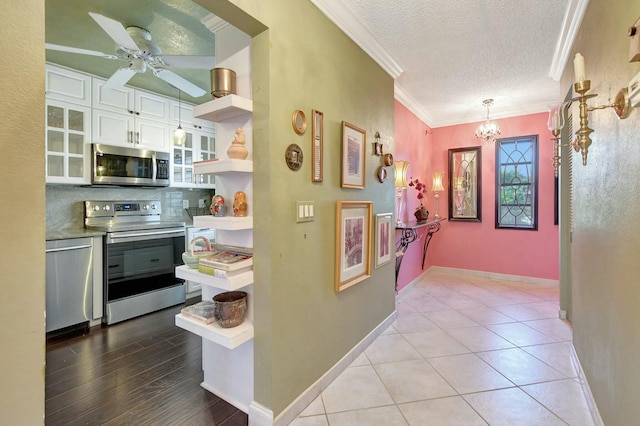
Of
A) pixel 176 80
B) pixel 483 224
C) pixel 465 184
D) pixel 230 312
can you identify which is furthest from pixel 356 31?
pixel 483 224

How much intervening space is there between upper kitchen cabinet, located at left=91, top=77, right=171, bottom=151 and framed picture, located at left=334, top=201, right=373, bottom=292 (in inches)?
110

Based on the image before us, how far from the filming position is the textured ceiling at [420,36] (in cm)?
199

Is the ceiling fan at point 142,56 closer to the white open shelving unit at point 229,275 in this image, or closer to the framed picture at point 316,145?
the white open shelving unit at point 229,275

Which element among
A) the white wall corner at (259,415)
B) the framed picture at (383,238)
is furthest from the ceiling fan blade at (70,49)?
the white wall corner at (259,415)

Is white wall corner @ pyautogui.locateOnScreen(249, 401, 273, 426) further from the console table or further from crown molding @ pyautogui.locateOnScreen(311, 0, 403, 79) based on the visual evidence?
crown molding @ pyautogui.locateOnScreen(311, 0, 403, 79)

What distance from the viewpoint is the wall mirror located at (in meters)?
4.66

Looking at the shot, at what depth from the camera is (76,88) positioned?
2.92 m

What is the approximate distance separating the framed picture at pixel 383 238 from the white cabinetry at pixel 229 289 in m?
1.29

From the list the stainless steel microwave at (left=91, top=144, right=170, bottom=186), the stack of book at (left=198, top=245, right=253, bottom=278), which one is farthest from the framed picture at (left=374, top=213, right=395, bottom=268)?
the stainless steel microwave at (left=91, top=144, right=170, bottom=186)

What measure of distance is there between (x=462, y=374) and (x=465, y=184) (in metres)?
3.45

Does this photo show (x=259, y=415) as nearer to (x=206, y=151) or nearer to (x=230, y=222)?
(x=230, y=222)

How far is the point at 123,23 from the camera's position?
2.16 m

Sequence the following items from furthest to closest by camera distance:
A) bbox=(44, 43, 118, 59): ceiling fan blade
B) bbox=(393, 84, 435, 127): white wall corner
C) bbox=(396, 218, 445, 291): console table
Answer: bbox=(393, 84, 435, 127): white wall corner < bbox=(396, 218, 445, 291): console table < bbox=(44, 43, 118, 59): ceiling fan blade

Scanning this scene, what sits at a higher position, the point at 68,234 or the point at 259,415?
the point at 68,234
